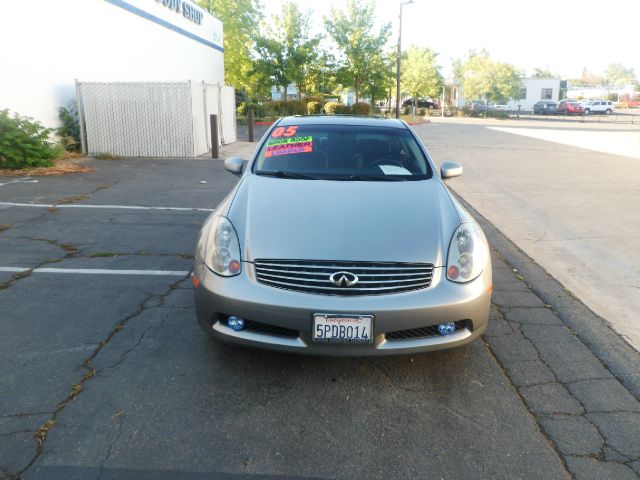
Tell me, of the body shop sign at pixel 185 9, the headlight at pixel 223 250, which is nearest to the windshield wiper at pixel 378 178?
the headlight at pixel 223 250

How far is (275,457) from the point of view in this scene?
104 inches

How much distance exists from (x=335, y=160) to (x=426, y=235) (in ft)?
4.88

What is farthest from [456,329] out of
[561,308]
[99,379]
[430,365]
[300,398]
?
[99,379]

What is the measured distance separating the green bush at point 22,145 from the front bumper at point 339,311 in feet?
34.4

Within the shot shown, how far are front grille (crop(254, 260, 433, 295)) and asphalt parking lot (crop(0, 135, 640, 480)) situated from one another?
66 cm

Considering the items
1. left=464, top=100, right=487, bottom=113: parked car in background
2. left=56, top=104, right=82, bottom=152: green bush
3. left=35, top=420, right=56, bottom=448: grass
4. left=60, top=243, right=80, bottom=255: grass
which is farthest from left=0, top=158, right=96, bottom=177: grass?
left=464, top=100, right=487, bottom=113: parked car in background

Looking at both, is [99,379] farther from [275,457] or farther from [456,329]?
[456,329]

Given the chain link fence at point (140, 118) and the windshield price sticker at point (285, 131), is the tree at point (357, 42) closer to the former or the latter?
the chain link fence at point (140, 118)

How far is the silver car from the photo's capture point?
3.05m

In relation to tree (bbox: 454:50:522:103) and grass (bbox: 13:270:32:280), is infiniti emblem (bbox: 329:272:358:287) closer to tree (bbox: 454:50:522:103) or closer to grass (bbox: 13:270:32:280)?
grass (bbox: 13:270:32:280)

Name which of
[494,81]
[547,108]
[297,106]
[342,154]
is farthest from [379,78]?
[342,154]

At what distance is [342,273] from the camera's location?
3.10 m

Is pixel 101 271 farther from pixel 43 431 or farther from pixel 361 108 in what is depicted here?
pixel 361 108

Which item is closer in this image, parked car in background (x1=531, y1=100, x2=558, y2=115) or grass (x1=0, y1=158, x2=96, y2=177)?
grass (x1=0, y1=158, x2=96, y2=177)
